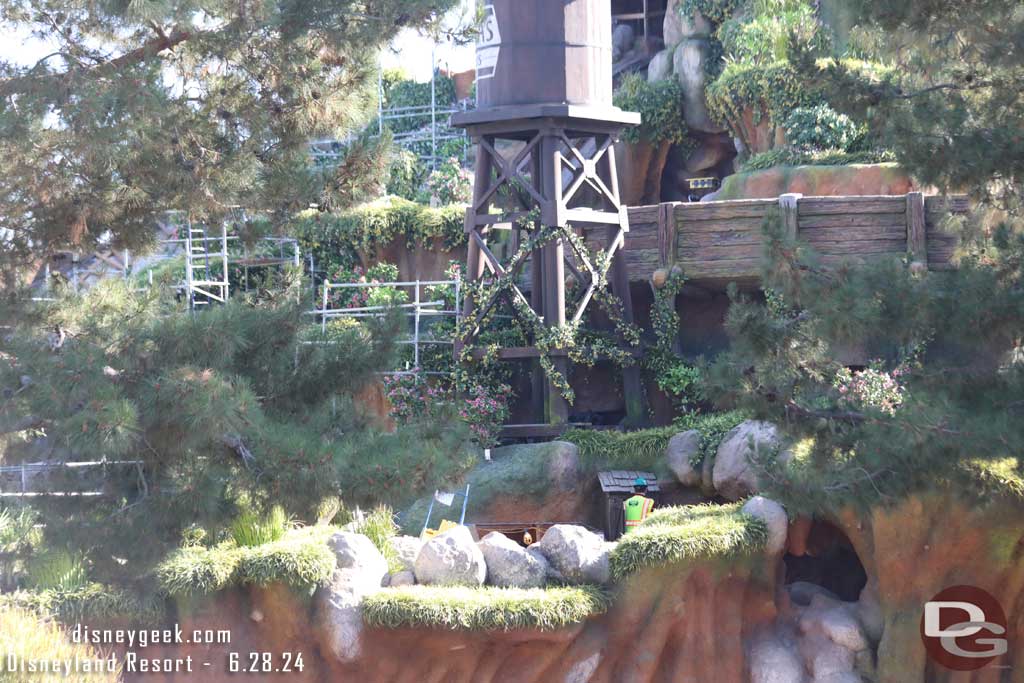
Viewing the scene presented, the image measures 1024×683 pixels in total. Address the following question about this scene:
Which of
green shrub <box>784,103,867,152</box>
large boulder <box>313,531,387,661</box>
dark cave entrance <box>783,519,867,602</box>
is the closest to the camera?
large boulder <box>313,531,387,661</box>

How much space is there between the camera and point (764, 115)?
19.4 m

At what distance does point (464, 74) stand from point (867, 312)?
2017 cm

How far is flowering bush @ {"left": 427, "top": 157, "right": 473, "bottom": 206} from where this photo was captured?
21.2m

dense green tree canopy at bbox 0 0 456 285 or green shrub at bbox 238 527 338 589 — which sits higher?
dense green tree canopy at bbox 0 0 456 285

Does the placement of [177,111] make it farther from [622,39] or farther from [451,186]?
[622,39]

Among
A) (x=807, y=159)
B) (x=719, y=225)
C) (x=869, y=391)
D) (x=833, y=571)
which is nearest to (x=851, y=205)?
(x=719, y=225)

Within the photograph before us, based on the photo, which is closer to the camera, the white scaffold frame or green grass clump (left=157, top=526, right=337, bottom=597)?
green grass clump (left=157, top=526, right=337, bottom=597)

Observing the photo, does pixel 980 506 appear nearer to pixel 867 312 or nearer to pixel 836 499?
pixel 836 499

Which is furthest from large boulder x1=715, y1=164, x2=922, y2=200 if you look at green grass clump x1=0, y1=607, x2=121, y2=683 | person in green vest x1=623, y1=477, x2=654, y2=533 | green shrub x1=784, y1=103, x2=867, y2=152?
green grass clump x1=0, y1=607, x2=121, y2=683

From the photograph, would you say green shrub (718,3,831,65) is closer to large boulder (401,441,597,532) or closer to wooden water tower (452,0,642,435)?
wooden water tower (452,0,642,435)

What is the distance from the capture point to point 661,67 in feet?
74.3

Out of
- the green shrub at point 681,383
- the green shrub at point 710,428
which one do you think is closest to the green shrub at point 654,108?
the green shrub at point 681,383

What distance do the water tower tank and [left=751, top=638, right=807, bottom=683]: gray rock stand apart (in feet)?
23.1

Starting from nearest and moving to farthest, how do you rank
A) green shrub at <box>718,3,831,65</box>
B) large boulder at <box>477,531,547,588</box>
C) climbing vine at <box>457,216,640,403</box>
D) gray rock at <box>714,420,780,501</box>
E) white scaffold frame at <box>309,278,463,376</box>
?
large boulder at <box>477,531,547,588</box>
gray rock at <box>714,420,780,501</box>
climbing vine at <box>457,216,640,403</box>
white scaffold frame at <box>309,278,463,376</box>
green shrub at <box>718,3,831,65</box>
